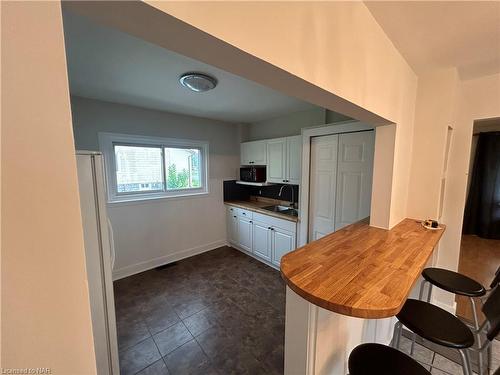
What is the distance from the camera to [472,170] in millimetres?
4281

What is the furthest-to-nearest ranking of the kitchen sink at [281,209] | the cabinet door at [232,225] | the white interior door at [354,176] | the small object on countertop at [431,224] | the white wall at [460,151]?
the cabinet door at [232,225] < the kitchen sink at [281,209] < the white interior door at [354,176] < the white wall at [460,151] < the small object on countertop at [431,224]

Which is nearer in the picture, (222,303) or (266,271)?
(222,303)

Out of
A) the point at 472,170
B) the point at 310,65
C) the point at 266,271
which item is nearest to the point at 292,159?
the point at 266,271

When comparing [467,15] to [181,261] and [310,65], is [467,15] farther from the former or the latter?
[181,261]

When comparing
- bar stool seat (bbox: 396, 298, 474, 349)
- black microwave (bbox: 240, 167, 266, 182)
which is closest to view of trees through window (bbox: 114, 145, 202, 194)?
black microwave (bbox: 240, 167, 266, 182)

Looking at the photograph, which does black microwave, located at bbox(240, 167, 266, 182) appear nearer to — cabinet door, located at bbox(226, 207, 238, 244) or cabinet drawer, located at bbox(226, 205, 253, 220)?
cabinet drawer, located at bbox(226, 205, 253, 220)

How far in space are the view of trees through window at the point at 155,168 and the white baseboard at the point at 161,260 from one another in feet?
3.56

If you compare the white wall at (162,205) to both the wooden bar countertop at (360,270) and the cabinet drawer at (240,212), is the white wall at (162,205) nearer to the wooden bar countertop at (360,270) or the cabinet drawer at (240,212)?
the cabinet drawer at (240,212)

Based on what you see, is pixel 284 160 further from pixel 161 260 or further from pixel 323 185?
pixel 161 260

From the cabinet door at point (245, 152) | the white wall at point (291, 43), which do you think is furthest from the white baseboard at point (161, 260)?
the white wall at point (291, 43)

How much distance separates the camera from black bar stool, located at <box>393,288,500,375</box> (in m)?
0.98

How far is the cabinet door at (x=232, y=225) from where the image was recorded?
12.6 ft

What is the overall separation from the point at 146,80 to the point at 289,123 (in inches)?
84.5

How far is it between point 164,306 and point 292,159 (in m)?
2.48
